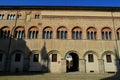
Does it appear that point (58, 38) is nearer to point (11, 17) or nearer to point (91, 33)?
point (91, 33)

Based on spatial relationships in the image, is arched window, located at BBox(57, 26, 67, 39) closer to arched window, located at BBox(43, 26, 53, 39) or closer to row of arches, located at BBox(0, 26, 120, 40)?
row of arches, located at BBox(0, 26, 120, 40)

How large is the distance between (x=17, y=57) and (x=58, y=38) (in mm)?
7911

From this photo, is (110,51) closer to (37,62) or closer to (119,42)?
(119,42)

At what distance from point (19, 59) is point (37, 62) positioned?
10.6 feet

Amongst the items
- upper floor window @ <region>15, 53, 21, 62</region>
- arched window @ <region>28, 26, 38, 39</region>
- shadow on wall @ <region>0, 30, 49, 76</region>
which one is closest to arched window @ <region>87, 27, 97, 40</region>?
shadow on wall @ <region>0, 30, 49, 76</region>

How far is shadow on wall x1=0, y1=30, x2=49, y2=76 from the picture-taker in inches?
1067

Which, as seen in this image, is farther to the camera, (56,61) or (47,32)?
(47,32)

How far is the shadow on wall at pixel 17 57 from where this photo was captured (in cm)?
Answer: 2709

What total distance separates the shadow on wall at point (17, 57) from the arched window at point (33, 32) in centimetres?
166

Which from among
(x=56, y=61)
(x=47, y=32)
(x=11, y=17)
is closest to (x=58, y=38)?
(x=47, y=32)

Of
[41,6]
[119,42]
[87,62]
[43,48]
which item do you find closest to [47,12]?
[41,6]

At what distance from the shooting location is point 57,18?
3002 centimetres

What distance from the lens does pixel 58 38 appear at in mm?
28781

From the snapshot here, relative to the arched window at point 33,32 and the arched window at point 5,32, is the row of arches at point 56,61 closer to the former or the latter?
the arched window at point 33,32
